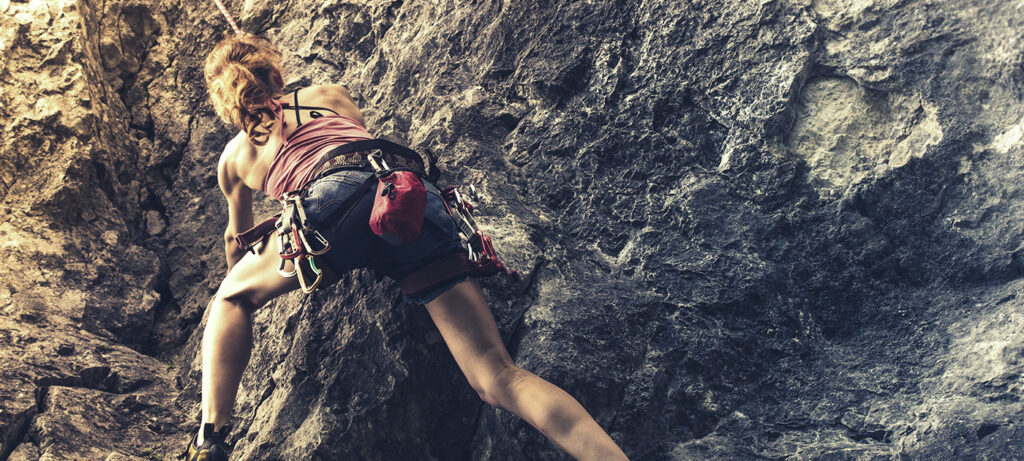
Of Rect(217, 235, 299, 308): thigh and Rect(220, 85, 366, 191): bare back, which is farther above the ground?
Rect(220, 85, 366, 191): bare back


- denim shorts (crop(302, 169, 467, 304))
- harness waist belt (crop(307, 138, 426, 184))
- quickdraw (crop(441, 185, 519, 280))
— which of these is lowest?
quickdraw (crop(441, 185, 519, 280))

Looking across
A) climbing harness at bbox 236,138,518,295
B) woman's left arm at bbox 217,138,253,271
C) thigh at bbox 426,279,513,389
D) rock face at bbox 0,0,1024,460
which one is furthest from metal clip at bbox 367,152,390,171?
woman's left arm at bbox 217,138,253,271

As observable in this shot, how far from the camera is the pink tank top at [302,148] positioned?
263 cm

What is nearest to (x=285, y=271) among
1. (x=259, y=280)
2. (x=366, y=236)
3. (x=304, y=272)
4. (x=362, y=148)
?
(x=304, y=272)

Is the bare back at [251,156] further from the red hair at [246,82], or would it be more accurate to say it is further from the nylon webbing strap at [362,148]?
the nylon webbing strap at [362,148]

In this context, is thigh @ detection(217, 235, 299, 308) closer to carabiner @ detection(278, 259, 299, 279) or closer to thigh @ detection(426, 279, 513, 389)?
carabiner @ detection(278, 259, 299, 279)

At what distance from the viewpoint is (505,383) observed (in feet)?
7.93

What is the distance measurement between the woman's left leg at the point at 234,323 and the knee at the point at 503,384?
0.81 m

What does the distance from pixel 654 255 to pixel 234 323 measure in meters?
1.65

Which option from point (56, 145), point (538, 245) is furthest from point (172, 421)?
point (538, 245)

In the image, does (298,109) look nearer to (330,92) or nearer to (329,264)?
(330,92)

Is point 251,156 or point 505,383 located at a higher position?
point 251,156

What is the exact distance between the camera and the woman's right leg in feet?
7.33

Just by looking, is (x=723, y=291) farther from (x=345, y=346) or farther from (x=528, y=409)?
(x=345, y=346)
